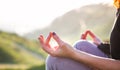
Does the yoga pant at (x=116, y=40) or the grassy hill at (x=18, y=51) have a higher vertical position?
the yoga pant at (x=116, y=40)

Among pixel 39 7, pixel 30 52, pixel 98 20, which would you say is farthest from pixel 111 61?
pixel 30 52

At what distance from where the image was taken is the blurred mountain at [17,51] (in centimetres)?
462

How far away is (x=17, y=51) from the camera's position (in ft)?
15.3

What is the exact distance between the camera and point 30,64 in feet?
15.2

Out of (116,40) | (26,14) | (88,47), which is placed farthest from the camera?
(26,14)

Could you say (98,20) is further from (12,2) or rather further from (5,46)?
(5,46)

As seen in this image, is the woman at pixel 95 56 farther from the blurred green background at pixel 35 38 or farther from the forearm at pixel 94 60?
the blurred green background at pixel 35 38

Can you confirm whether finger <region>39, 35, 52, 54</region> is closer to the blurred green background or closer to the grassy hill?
the blurred green background

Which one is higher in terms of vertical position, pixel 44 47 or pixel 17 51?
pixel 44 47

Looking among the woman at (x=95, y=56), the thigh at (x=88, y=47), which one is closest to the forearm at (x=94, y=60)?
the woman at (x=95, y=56)

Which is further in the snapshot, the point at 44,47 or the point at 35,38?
the point at 35,38

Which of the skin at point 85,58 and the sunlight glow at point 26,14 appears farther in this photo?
the sunlight glow at point 26,14

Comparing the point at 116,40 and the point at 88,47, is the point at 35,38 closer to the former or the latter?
the point at 88,47

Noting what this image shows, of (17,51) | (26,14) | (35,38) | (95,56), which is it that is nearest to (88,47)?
(95,56)
